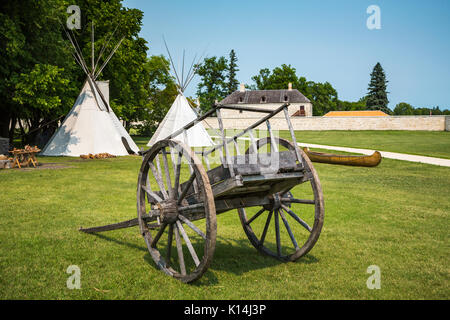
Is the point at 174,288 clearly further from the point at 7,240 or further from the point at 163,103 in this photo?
the point at 163,103

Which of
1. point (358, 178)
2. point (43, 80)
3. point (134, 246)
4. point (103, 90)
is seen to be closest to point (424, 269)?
point (134, 246)

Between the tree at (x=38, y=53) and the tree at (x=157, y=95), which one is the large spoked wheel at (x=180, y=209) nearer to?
the tree at (x=38, y=53)

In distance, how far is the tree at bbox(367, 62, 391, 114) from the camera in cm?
7825

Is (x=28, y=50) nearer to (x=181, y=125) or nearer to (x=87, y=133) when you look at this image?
(x=87, y=133)

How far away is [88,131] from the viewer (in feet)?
71.3

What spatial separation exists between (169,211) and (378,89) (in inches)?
3221

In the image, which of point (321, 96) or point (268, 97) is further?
point (321, 96)

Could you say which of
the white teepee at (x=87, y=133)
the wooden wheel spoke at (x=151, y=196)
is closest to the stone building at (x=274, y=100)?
the white teepee at (x=87, y=133)

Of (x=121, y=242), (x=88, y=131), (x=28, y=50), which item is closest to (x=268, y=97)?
(x=88, y=131)

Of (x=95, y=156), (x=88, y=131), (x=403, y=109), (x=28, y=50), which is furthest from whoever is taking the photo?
(x=403, y=109)

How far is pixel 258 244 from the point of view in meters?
5.58

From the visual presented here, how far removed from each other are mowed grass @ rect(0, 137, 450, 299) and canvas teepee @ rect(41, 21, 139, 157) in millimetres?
11540

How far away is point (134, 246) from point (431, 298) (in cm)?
387

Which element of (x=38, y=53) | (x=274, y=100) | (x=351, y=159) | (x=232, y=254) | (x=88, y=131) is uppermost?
(x=274, y=100)
